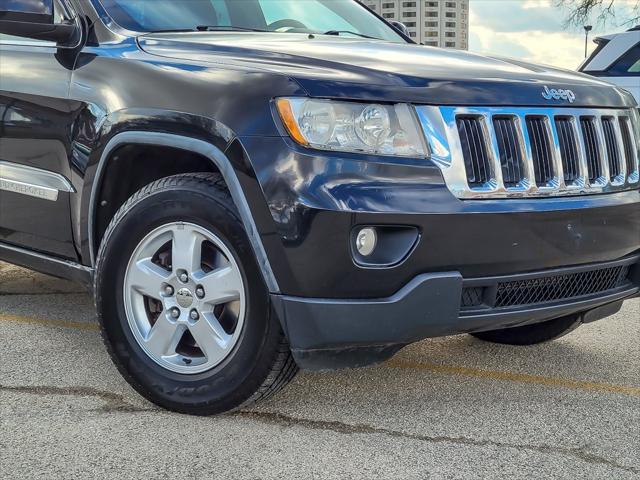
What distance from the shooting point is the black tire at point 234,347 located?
2.93m

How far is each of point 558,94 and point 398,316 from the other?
3.46 ft

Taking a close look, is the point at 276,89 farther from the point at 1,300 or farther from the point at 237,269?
the point at 1,300

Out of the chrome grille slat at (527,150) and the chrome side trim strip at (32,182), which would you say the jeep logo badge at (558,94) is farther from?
the chrome side trim strip at (32,182)

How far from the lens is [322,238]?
8.91 ft

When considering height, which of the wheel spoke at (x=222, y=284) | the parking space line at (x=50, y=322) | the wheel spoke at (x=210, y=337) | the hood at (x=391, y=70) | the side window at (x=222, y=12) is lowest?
the parking space line at (x=50, y=322)

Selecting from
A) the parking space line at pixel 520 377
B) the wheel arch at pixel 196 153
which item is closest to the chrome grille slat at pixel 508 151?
the wheel arch at pixel 196 153

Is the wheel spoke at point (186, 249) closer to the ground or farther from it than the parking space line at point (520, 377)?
farther from it

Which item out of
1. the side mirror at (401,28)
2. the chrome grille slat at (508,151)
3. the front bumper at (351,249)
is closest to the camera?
the front bumper at (351,249)

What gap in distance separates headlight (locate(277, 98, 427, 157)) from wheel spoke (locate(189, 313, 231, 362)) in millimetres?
739

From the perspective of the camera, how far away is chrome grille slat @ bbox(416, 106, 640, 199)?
2820mm

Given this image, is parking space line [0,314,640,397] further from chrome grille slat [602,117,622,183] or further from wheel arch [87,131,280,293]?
wheel arch [87,131,280,293]

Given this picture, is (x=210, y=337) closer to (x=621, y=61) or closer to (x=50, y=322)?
(x=50, y=322)

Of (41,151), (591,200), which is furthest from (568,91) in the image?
(41,151)

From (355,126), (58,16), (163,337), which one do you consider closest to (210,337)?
(163,337)
